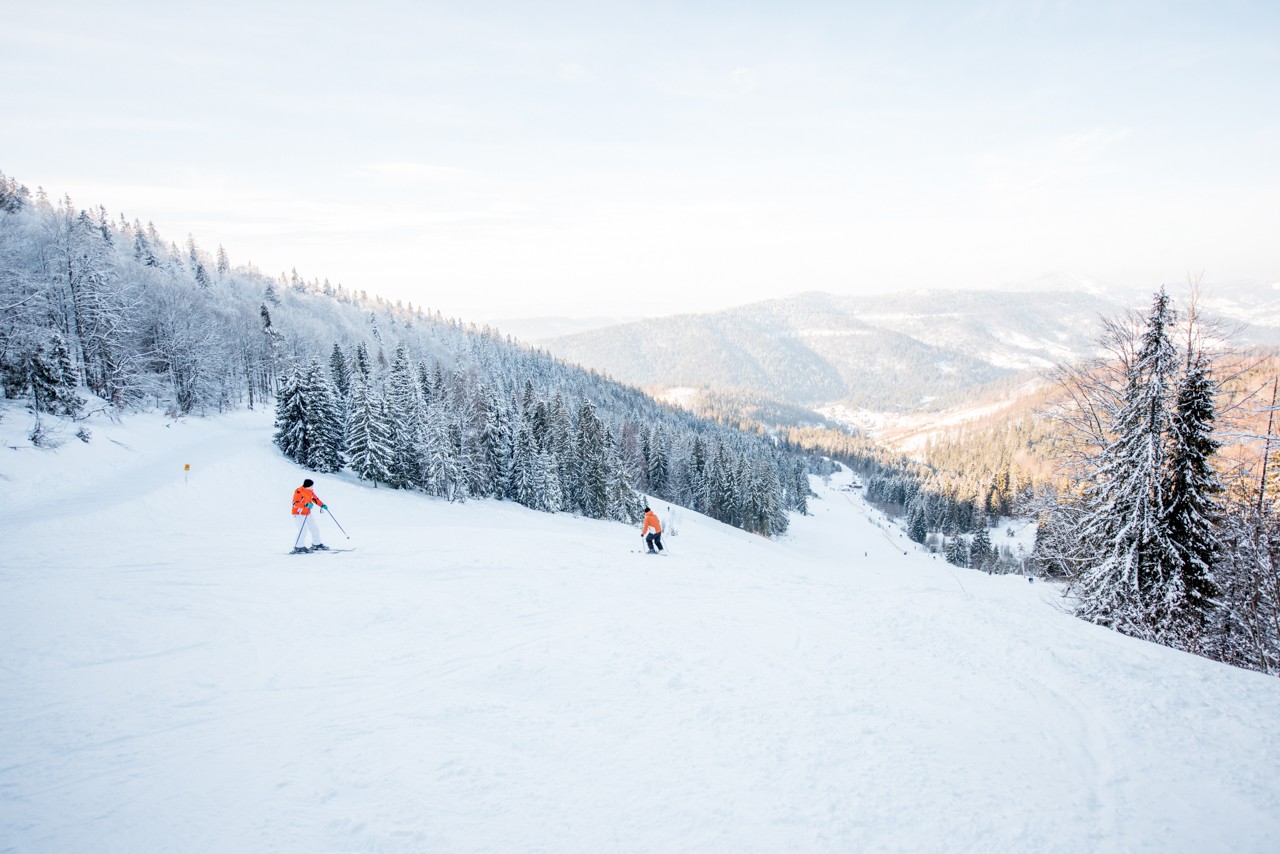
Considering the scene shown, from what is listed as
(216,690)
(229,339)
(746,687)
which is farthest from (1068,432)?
(229,339)

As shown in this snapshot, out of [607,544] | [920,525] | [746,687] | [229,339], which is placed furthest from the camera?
[920,525]

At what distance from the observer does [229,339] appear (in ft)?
208

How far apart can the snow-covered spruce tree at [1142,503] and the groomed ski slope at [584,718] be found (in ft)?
23.7

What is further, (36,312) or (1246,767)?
(36,312)

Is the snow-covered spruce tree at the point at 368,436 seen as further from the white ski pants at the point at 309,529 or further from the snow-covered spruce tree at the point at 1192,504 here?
the snow-covered spruce tree at the point at 1192,504

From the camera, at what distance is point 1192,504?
14.9 m

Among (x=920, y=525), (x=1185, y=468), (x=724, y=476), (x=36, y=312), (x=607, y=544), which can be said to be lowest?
(x=920, y=525)

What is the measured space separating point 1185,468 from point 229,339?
3226 inches

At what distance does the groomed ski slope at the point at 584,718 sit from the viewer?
4.88 m

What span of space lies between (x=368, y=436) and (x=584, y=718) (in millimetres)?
35638

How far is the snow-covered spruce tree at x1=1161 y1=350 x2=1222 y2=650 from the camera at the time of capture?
1465 centimetres

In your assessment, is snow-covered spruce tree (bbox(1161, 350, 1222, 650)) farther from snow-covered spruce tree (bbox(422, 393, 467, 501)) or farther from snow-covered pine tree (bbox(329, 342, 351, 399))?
snow-covered pine tree (bbox(329, 342, 351, 399))

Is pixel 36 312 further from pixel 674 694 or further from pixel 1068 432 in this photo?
pixel 1068 432

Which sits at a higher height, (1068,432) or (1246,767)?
(1068,432)
